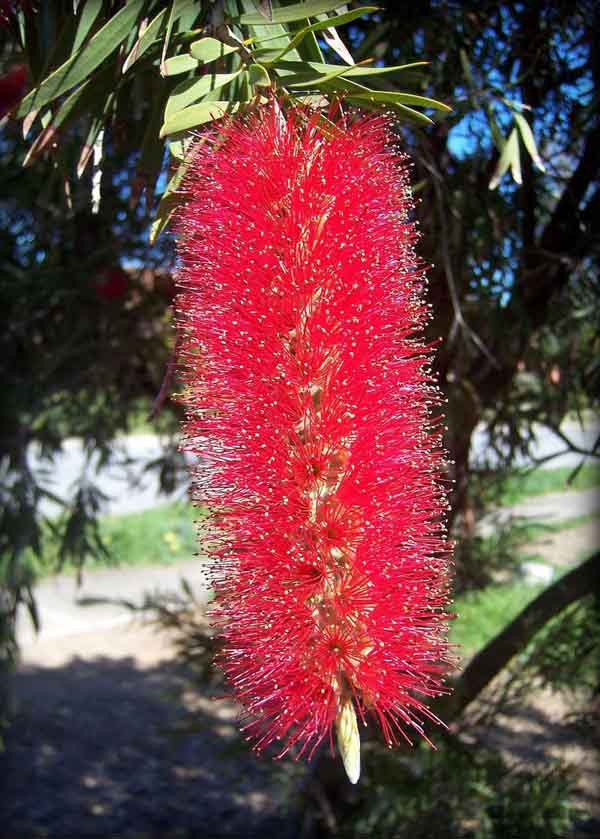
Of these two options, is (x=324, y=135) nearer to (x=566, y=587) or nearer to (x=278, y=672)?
(x=278, y=672)

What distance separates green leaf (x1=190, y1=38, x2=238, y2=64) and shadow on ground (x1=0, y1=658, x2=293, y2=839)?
244cm

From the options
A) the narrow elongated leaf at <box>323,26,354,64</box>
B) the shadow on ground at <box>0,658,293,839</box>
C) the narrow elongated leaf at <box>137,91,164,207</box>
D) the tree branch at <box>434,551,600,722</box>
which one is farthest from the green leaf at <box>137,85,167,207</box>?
the shadow on ground at <box>0,658,293,839</box>

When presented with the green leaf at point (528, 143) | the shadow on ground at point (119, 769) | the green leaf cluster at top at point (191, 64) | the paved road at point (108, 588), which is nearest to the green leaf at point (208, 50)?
the green leaf cluster at top at point (191, 64)

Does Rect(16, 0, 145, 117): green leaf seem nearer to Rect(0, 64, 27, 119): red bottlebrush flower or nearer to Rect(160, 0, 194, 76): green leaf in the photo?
Rect(160, 0, 194, 76): green leaf

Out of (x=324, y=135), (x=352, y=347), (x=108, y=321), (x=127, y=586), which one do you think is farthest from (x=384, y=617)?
(x=127, y=586)

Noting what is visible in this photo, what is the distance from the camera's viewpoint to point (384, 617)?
74cm

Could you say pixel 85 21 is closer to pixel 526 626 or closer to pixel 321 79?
pixel 321 79

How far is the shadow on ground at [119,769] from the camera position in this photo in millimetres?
3811

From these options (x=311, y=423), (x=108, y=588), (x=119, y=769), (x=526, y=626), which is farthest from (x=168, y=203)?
(x=108, y=588)

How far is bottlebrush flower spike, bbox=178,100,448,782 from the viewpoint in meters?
0.71

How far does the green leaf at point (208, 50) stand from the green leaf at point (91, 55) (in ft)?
0.34

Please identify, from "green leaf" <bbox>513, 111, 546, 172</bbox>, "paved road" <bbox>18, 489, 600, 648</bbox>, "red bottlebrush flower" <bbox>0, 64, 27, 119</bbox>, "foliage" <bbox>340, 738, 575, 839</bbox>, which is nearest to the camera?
"green leaf" <bbox>513, 111, 546, 172</bbox>

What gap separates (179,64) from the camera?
2.54 feet

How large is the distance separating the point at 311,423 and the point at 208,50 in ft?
1.33
